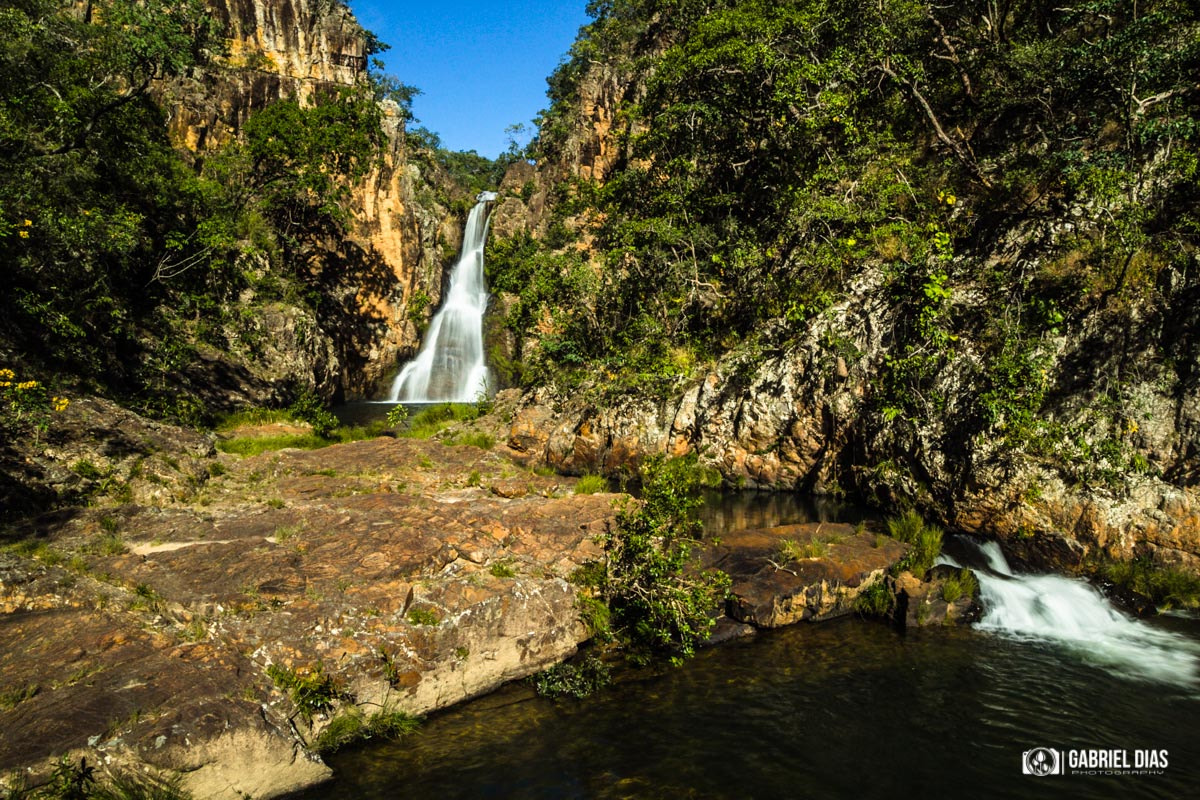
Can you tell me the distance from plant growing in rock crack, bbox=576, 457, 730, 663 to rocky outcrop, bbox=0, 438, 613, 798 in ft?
2.17

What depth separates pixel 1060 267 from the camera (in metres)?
12.8

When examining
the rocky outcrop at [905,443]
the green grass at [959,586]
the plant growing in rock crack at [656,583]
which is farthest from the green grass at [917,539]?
the plant growing in rock crack at [656,583]

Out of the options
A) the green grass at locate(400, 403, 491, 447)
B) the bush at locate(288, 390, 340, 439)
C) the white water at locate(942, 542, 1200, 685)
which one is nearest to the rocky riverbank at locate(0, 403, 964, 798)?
A: the white water at locate(942, 542, 1200, 685)

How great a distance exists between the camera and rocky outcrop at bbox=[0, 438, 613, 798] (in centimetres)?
557

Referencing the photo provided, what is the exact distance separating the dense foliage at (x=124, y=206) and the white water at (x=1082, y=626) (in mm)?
18806

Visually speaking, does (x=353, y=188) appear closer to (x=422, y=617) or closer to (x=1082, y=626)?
(x=422, y=617)

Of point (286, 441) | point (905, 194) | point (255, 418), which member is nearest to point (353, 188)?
point (255, 418)

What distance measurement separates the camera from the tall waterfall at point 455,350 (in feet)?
124

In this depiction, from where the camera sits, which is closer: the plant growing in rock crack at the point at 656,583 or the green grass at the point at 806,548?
the plant growing in rock crack at the point at 656,583

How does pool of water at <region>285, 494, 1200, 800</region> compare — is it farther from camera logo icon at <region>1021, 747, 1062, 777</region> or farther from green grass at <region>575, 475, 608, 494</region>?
green grass at <region>575, 475, 608, 494</region>

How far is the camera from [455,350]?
39.8 metres

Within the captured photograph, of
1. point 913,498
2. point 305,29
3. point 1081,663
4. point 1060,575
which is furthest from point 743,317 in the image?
point 305,29

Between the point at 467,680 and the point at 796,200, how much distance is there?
1587 cm

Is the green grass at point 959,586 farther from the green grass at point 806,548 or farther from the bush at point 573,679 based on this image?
the bush at point 573,679
